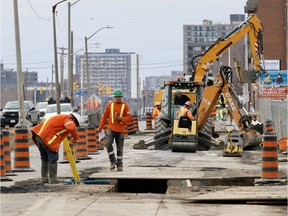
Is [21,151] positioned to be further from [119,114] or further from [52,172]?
[52,172]

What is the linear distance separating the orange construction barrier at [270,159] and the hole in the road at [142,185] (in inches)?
82.7

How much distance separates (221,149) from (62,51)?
77.8m

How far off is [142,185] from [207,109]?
13931mm

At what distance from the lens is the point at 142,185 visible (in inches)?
739

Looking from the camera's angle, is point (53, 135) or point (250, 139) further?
point (250, 139)

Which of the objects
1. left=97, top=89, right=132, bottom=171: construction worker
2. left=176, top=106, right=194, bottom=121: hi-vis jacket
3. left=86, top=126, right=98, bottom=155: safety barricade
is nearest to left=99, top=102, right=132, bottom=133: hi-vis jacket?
left=97, top=89, right=132, bottom=171: construction worker

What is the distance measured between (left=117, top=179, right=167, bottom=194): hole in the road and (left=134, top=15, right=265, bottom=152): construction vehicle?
11.7 metres

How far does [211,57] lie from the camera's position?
34.4 meters

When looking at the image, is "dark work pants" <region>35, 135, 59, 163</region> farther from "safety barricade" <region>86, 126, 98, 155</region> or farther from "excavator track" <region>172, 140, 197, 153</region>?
"excavator track" <region>172, 140, 197, 153</region>

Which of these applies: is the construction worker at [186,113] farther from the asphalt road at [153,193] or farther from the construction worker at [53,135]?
the construction worker at [53,135]

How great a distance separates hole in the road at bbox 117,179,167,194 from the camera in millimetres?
18234

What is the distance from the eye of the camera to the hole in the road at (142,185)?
18.2 metres

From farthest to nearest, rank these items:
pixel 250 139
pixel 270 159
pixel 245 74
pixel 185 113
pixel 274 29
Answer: pixel 274 29 < pixel 245 74 < pixel 250 139 < pixel 185 113 < pixel 270 159

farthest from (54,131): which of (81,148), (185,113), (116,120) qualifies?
(185,113)
